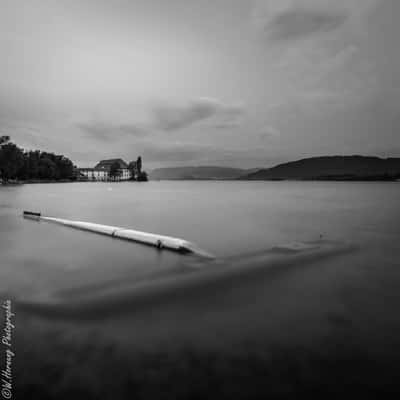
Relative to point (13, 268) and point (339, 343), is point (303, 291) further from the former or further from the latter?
point (13, 268)

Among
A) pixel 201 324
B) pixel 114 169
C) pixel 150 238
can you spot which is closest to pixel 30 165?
pixel 114 169

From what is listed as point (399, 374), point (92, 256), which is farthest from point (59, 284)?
point (399, 374)

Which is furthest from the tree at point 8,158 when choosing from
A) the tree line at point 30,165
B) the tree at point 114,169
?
the tree at point 114,169

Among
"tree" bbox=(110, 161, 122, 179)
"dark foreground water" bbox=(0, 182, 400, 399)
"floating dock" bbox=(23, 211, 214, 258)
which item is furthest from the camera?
"tree" bbox=(110, 161, 122, 179)

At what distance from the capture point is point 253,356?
339cm

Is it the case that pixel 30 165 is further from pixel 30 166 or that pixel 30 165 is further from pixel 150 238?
pixel 150 238

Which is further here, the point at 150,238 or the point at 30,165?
the point at 30,165

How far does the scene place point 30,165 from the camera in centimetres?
10394

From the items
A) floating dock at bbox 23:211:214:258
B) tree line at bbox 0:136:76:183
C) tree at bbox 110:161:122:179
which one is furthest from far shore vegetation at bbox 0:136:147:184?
floating dock at bbox 23:211:214:258

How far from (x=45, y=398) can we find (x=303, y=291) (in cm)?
543

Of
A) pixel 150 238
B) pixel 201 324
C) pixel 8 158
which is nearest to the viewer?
pixel 201 324

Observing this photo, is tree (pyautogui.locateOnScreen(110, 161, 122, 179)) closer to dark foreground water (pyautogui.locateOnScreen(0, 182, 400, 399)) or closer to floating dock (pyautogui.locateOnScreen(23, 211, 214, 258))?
floating dock (pyautogui.locateOnScreen(23, 211, 214, 258))

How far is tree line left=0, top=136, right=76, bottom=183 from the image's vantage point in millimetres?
79125

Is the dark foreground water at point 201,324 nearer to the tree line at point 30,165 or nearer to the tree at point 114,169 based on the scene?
the tree line at point 30,165
